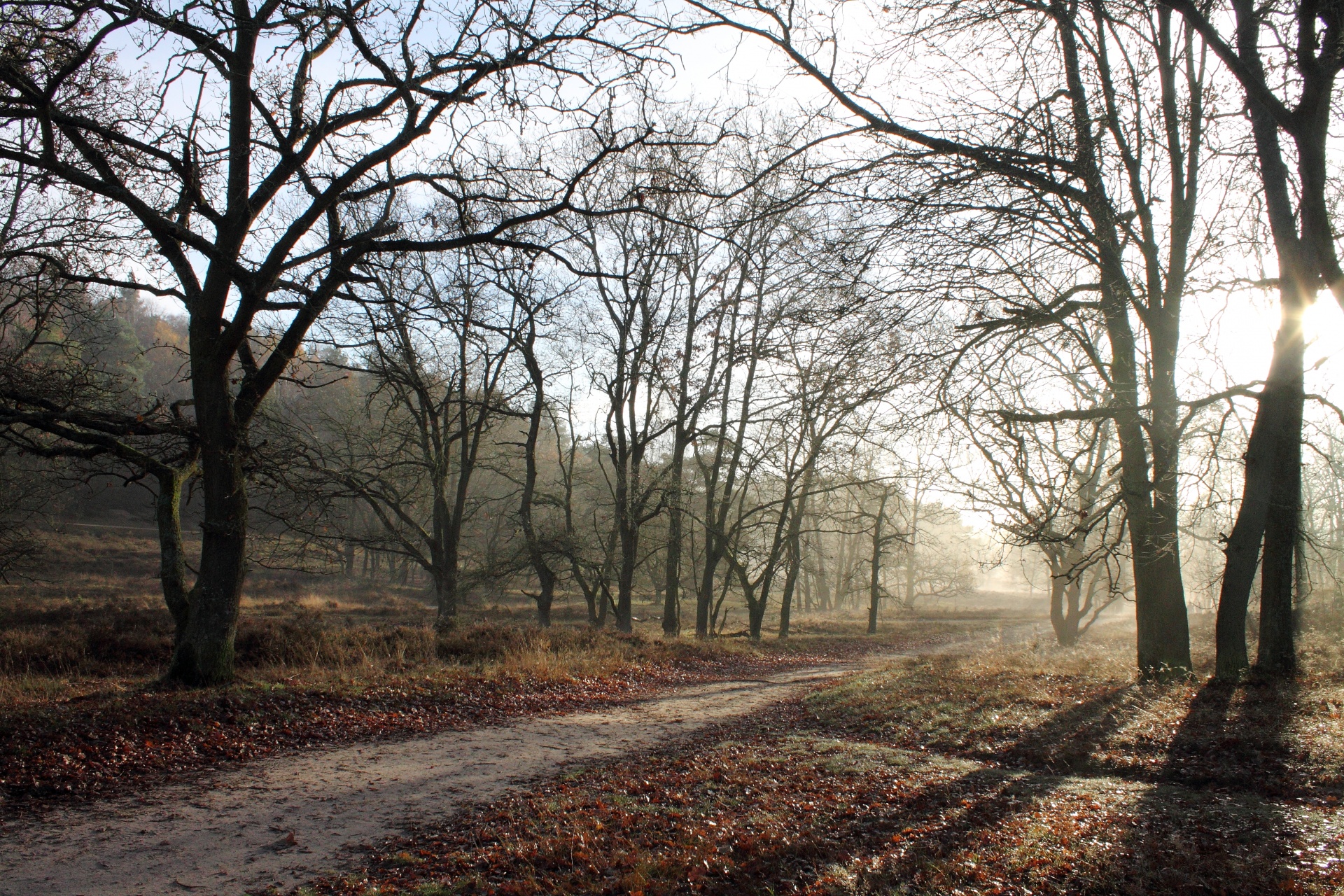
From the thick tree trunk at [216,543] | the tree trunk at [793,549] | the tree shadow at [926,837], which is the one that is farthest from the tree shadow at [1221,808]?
the tree trunk at [793,549]

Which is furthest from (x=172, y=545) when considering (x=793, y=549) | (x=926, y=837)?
(x=793, y=549)

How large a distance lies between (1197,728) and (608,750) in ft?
17.7

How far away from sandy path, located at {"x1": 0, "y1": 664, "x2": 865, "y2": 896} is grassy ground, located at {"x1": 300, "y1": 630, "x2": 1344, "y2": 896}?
0.45 m

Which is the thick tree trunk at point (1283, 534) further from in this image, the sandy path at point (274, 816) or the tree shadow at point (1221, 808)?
the sandy path at point (274, 816)

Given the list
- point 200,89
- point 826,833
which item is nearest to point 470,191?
point 200,89

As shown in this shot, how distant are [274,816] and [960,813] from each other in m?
4.69

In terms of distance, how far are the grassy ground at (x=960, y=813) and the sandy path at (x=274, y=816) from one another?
1.49 ft

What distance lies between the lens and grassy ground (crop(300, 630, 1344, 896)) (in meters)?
3.75

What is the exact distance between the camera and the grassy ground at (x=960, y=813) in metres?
3.75

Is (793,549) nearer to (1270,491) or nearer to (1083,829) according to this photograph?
(1270,491)

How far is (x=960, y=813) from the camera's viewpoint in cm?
476

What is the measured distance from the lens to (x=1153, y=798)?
4.86 m

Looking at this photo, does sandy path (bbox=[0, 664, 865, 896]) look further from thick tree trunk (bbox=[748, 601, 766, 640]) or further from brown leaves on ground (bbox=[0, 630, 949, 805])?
thick tree trunk (bbox=[748, 601, 766, 640])

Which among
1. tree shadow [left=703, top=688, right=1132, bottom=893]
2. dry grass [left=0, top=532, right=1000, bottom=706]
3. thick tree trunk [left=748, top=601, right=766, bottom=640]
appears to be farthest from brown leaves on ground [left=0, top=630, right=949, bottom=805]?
thick tree trunk [left=748, top=601, right=766, bottom=640]
